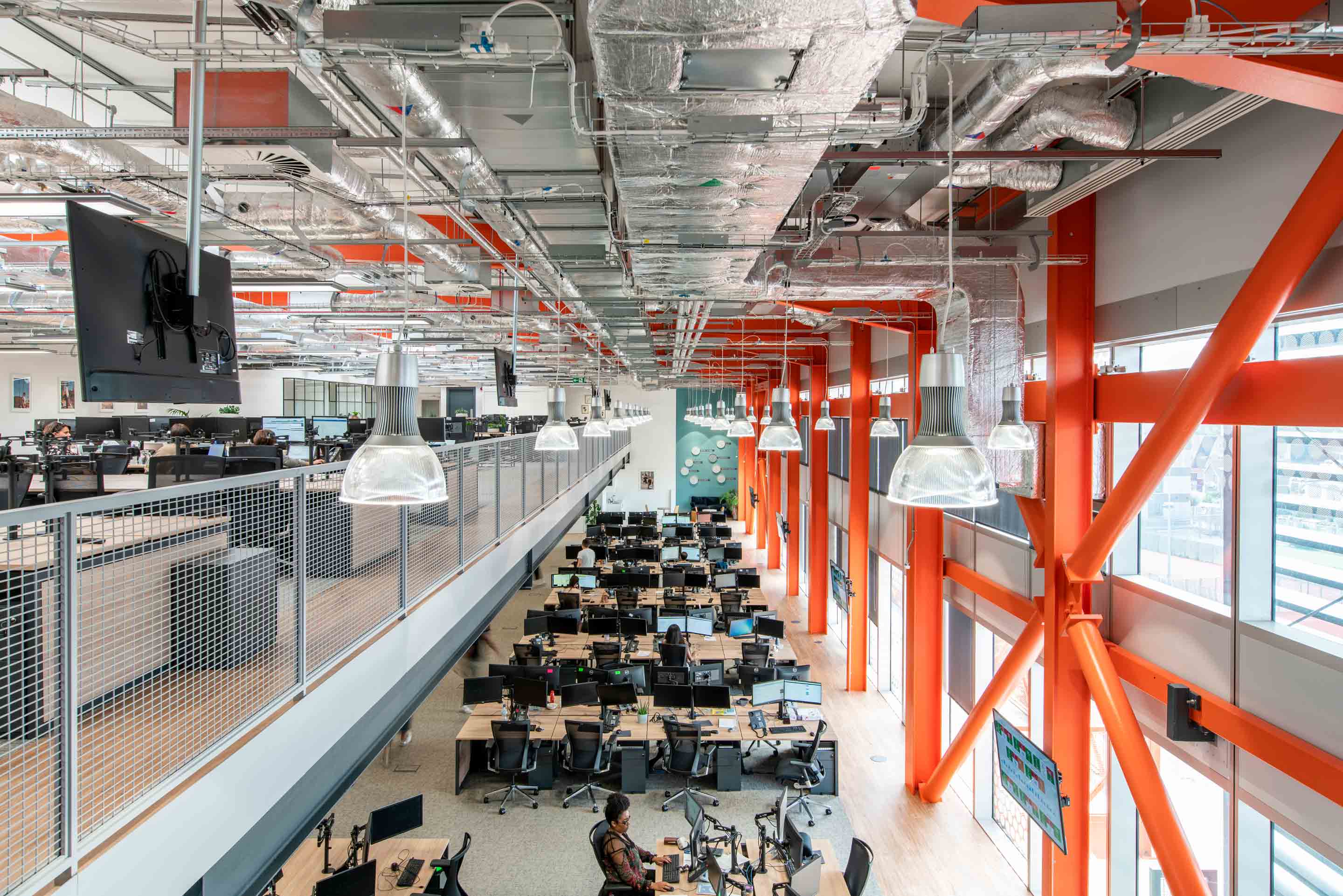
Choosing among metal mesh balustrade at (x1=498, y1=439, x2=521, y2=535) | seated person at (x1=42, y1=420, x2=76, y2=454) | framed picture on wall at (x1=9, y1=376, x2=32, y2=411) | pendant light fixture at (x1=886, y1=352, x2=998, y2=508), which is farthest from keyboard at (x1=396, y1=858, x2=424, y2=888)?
framed picture on wall at (x1=9, y1=376, x2=32, y2=411)

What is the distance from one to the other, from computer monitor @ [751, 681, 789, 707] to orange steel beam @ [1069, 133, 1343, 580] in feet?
A: 19.7

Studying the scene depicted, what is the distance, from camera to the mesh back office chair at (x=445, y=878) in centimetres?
708

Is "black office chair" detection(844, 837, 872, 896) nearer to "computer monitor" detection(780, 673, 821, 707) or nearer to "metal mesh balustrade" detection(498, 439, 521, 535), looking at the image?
"computer monitor" detection(780, 673, 821, 707)

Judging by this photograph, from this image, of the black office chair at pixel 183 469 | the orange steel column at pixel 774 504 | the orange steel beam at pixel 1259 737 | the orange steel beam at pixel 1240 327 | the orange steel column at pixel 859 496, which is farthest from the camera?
the orange steel column at pixel 774 504

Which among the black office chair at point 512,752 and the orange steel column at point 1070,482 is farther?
the black office chair at point 512,752

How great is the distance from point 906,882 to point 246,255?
10.7 metres

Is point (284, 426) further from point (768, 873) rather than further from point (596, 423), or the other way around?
point (768, 873)

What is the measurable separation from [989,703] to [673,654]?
594cm

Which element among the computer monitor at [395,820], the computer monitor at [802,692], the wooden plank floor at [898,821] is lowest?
the wooden plank floor at [898,821]

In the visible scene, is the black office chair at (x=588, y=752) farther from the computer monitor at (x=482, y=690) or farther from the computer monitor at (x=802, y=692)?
the computer monitor at (x=802, y=692)

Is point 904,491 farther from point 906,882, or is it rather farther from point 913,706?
point 913,706

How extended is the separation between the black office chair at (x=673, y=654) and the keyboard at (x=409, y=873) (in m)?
5.79

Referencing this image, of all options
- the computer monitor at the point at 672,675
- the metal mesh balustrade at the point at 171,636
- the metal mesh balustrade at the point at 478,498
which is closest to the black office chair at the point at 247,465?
the metal mesh balustrade at the point at 478,498

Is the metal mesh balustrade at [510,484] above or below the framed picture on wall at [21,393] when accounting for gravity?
below
